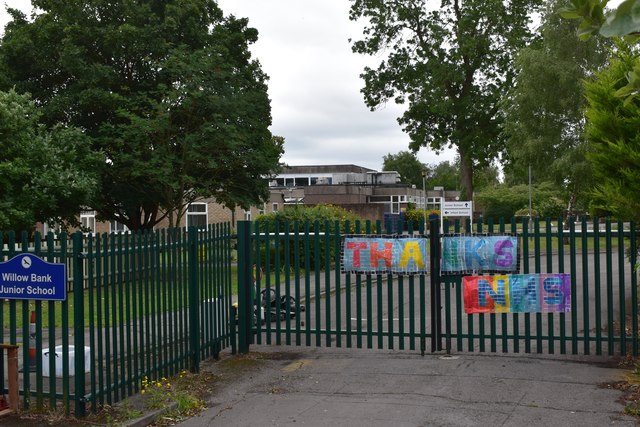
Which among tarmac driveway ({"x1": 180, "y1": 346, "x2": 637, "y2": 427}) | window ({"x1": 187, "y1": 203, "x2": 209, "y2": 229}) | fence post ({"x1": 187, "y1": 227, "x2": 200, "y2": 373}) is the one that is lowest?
tarmac driveway ({"x1": 180, "y1": 346, "x2": 637, "y2": 427})

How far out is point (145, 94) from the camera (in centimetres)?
2383

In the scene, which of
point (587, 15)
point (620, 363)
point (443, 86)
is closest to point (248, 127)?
point (443, 86)

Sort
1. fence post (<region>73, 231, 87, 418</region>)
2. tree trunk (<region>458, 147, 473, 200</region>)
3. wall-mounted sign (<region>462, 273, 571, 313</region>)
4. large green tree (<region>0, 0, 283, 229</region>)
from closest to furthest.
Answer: fence post (<region>73, 231, 87, 418</region>) → wall-mounted sign (<region>462, 273, 571, 313</region>) → large green tree (<region>0, 0, 283, 229</region>) → tree trunk (<region>458, 147, 473, 200</region>)

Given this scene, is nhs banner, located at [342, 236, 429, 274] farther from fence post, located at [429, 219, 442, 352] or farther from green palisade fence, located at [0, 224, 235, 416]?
green palisade fence, located at [0, 224, 235, 416]

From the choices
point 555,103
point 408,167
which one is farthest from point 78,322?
point 408,167

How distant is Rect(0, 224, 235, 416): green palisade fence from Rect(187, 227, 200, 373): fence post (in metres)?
0.01

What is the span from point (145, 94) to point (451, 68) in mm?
18195

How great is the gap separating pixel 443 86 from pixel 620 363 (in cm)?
3070

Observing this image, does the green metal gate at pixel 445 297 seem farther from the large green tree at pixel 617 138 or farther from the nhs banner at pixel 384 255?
the large green tree at pixel 617 138

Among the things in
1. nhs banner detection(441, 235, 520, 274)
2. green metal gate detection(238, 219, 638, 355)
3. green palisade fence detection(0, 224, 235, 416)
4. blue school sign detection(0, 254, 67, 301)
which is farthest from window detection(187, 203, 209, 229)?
blue school sign detection(0, 254, 67, 301)

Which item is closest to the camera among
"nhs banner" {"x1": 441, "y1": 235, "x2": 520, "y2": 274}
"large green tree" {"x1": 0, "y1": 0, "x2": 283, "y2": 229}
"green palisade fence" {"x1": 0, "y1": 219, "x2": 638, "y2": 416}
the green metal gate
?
"green palisade fence" {"x1": 0, "y1": 219, "x2": 638, "y2": 416}

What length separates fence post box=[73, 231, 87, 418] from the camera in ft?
22.1

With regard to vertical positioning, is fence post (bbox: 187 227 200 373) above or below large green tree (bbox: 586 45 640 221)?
below

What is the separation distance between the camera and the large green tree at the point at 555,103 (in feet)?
97.5
